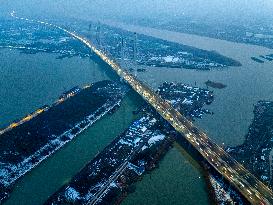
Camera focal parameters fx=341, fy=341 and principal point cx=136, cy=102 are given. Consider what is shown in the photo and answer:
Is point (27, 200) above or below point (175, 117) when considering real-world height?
below

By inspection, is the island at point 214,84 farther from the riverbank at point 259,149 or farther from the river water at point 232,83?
the riverbank at point 259,149

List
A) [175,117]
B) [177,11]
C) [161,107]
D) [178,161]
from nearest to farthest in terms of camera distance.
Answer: [178,161], [175,117], [161,107], [177,11]

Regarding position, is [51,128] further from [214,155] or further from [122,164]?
[214,155]

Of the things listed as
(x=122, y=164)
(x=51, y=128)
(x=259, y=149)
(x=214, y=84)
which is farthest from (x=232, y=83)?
(x=51, y=128)

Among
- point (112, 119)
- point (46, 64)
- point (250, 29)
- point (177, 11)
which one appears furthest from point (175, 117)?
point (177, 11)

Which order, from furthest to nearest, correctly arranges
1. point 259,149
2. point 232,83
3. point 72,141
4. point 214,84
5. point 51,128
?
1. point 232,83
2. point 214,84
3. point 51,128
4. point 72,141
5. point 259,149

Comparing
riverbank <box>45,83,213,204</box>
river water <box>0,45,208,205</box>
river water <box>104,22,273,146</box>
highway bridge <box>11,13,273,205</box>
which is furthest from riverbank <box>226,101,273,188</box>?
riverbank <box>45,83,213,204</box>

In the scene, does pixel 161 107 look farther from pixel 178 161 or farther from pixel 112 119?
pixel 178 161
